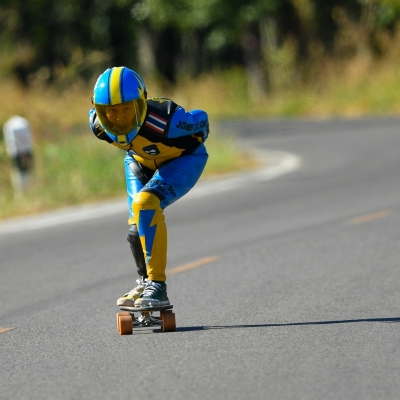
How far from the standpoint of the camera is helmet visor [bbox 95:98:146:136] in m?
6.06

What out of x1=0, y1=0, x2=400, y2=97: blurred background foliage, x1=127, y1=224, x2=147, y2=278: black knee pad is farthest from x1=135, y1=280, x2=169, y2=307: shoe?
x1=0, y1=0, x2=400, y2=97: blurred background foliage

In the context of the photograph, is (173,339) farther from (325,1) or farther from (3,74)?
(325,1)

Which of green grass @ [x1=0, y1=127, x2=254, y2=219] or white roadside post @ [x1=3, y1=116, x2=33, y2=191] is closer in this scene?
green grass @ [x1=0, y1=127, x2=254, y2=219]

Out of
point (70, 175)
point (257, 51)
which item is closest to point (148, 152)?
point (70, 175)

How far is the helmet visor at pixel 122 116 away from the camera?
19.9ft

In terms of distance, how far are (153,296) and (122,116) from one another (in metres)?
1.13

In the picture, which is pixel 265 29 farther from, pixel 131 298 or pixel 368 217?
pixel 131 298

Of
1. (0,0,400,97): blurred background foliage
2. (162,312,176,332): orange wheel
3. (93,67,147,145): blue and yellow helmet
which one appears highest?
(0,0,400,97): blurred background foliage

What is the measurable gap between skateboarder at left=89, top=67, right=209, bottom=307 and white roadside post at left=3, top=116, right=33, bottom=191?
7983 mm

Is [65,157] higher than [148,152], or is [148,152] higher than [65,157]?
[148,152]

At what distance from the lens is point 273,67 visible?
130 ft

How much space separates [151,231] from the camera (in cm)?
636

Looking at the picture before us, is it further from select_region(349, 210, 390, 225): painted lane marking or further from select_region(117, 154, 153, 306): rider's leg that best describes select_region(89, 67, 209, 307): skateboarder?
select_region(349, 210, 390, 225): painted lane marking

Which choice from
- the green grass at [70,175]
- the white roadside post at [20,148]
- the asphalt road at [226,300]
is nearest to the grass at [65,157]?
the green grass at [70,175]
